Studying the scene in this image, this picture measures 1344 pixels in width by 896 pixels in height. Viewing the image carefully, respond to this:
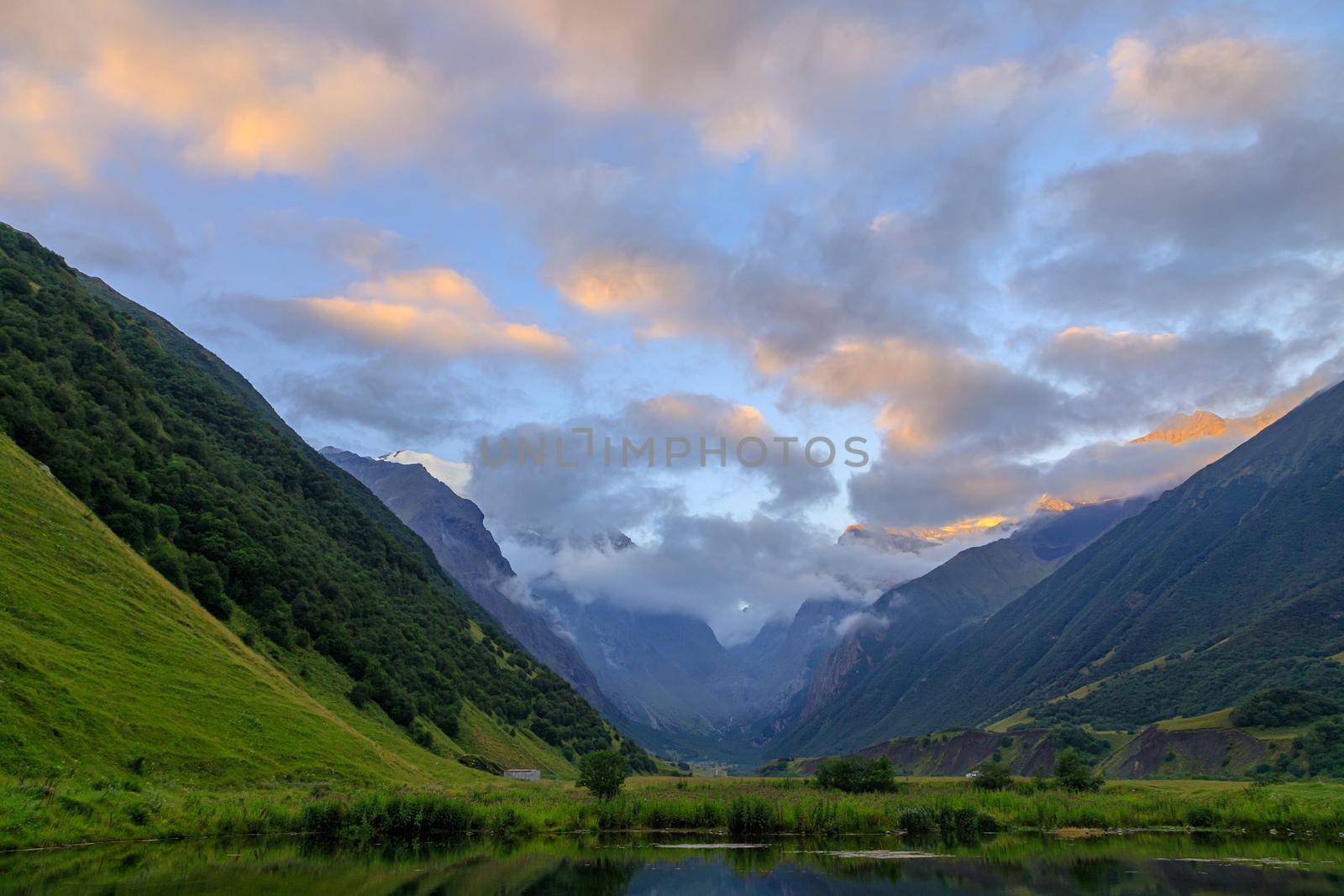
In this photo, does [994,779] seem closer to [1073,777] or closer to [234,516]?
[1073,777]

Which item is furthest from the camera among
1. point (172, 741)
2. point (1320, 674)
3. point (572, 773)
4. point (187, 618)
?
point (1320, 674)

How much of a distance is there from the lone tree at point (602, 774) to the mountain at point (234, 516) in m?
43.7

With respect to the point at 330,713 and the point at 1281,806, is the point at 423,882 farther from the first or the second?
the point at 1281,806

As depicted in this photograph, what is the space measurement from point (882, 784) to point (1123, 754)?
114470 mm

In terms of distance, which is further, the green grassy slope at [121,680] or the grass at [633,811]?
the green grassy slope at [121,680]

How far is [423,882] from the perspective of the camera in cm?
3688

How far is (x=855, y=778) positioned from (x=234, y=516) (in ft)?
286

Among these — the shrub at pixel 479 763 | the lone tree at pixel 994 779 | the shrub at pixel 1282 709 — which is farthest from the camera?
the shrub at pixel 1282 709

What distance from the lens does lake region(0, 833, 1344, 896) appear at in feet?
114

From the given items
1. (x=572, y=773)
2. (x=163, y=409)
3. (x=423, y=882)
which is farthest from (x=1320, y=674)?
(x=163, y=409)

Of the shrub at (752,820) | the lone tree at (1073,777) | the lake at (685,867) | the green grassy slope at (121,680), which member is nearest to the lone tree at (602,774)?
the shrub at (752,820)

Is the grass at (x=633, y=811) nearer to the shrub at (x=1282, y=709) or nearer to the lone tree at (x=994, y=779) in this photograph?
the lone tree at (x=994, y=779)

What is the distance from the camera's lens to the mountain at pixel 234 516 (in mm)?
95125

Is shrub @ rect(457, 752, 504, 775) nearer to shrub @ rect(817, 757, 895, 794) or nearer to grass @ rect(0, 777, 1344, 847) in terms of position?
grass @ rect(0, 777, 1344, 847)
